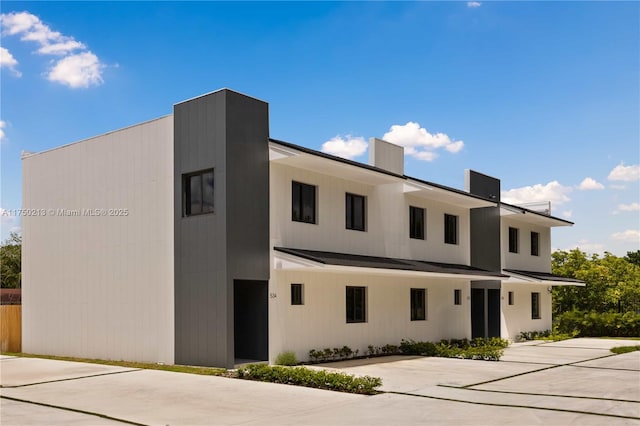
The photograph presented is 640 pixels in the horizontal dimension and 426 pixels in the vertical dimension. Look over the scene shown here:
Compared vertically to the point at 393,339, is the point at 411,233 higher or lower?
higher

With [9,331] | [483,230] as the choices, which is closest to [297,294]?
→ [9,331]

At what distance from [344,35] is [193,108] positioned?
4635 millimetres

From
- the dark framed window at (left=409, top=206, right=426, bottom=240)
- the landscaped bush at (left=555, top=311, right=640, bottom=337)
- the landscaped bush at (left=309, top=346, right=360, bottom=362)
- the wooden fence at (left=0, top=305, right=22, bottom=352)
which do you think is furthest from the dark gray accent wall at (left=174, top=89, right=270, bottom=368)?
the landscaped bush at (left=555, top=311, right=640, bottom=337)

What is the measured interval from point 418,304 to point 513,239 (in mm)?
9650

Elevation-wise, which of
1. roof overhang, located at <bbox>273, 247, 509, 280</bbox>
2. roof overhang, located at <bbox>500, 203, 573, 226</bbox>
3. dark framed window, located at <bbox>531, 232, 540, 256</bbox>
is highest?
roof overhang, located at <bbox>500, 203, 573, 226</bbox>

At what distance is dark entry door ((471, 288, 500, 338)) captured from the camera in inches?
1137

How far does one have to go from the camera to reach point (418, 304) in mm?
24703

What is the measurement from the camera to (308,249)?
19.4 metres

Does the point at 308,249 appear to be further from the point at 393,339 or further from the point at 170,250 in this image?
the point at 393,339

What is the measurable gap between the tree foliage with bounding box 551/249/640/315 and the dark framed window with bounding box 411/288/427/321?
15.3 m

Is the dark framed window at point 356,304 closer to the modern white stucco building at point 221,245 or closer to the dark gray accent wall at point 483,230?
the modern white stucco building at point 221,245

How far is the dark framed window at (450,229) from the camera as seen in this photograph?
27.0 meters

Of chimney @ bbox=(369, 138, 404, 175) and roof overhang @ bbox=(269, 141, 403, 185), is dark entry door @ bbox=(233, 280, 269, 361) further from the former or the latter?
chimney @ bbox=(369, 138, 404, 175)

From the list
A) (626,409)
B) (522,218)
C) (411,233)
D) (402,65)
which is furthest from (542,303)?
(626,409)
